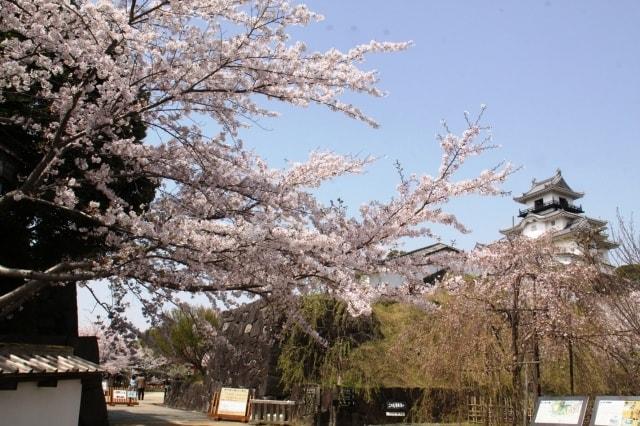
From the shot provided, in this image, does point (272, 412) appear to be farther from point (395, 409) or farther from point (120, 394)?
point (120, 394)

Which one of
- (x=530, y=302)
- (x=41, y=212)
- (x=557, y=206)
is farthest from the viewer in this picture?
(x=557, y=206)

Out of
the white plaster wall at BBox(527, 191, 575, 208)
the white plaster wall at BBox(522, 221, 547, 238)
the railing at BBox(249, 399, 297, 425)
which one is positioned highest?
the white plaster wall at BBox(527, 191, 575, 208)

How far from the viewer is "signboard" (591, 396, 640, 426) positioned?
6919 mm

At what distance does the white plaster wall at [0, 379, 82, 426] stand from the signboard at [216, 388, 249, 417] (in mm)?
6870

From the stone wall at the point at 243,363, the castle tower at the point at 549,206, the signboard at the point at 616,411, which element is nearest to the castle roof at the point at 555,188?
the castle tower at the point at 549,206

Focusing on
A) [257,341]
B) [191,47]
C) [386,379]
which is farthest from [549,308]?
[257,341]

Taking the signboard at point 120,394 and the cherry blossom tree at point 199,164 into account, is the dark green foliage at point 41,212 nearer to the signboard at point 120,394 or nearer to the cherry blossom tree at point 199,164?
the cherry blossom tree at point 199,164

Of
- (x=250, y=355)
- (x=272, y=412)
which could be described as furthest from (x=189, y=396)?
(x=272, y=412)

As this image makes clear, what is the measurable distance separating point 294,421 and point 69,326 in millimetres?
5960

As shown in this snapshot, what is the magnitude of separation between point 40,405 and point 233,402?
789 centimetres

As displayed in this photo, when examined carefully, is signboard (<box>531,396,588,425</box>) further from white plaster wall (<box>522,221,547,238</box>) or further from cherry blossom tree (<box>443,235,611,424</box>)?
white plaster wall (<box>522,221,547,238</box>)

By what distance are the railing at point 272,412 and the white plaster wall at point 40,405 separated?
6983 millimetres

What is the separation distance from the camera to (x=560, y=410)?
8133mm

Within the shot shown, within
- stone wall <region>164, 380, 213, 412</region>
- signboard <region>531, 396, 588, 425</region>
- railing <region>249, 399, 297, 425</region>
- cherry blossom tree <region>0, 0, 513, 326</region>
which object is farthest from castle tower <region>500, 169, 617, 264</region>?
cherry blossom tree <region>0, 0, 513, 326</region>
